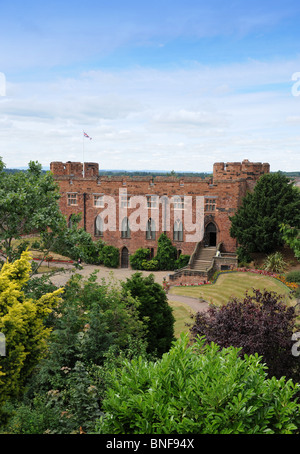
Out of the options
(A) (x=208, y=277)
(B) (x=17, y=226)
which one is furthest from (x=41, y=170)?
(A) (x=208, y=277)

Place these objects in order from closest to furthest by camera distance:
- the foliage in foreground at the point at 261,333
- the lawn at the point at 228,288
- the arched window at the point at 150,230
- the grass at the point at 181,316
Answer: the foliage in foreground at the point at 261,333
the grass at the point at 181,316
the lawn at the point at 228,288
the arched window at the point at 150,230

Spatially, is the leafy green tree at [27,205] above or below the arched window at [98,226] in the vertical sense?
above

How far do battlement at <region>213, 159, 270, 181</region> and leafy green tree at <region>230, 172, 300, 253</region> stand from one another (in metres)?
5.37

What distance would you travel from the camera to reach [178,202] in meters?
41.9

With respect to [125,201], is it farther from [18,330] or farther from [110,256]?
[18,330]

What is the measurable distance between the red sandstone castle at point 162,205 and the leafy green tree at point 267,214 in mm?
3684

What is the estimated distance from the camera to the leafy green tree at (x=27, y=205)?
1766 cm

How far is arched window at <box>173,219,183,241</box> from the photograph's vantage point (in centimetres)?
4192

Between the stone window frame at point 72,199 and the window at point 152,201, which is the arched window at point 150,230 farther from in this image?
the stone window frame at point 72,199

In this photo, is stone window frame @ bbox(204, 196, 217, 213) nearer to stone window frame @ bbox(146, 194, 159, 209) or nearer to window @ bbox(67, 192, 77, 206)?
stone window frame @ bbox(146, 194, 159, 209)

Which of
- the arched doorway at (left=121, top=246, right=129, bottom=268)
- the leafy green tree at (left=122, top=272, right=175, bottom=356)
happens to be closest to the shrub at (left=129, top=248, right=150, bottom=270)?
the arched doorway at (left=121, top=246, right=129, bottom=268)

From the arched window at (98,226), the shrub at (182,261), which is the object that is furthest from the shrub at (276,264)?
the arched window at (98,226)

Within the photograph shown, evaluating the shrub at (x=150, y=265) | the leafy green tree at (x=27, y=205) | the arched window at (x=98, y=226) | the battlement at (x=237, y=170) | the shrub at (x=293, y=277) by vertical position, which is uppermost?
the battlement at (x=237, y=170)

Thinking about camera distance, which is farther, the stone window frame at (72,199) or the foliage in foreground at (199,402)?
the stone window frame at (72,199)
